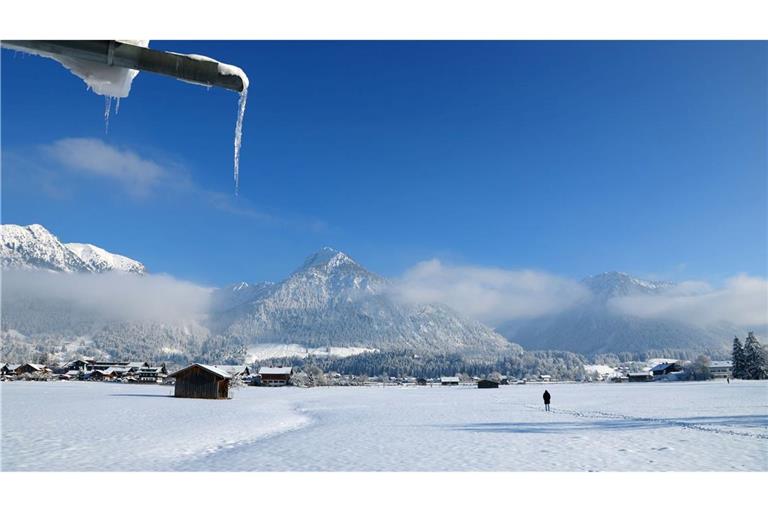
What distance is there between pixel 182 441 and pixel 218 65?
20857mm

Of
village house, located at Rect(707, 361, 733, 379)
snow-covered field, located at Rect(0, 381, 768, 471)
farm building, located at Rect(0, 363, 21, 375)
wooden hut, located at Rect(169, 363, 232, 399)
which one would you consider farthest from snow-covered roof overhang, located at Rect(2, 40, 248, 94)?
village house, located at Rect(707, 361, 733, 379)

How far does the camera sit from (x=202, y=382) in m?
58.4

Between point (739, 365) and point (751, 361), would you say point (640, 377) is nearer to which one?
point (739, 365)

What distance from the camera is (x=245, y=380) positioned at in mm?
141625

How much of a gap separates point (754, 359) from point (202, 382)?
384 ft

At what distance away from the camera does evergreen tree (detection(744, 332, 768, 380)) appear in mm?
107750

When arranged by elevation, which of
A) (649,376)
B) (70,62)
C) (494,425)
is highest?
(70,62)

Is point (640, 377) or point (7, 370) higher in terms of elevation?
point (7, 370)

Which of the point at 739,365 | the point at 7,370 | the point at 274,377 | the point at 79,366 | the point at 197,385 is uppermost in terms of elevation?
the point at 197,385

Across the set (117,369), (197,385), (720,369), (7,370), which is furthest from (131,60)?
(720,369)

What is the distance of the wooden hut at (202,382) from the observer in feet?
188

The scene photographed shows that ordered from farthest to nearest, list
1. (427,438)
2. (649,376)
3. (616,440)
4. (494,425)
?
(649,376) → (494,425) → (427,438) → (616,440)
